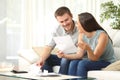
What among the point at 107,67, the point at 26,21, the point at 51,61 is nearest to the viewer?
the point at 107,67

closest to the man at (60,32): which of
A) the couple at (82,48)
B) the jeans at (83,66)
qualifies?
the couple at (82,48)

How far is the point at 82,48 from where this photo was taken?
9.53 ft

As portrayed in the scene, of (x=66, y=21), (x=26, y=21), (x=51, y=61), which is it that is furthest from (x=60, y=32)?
(x=26, y=21)

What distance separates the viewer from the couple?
9.48 feet

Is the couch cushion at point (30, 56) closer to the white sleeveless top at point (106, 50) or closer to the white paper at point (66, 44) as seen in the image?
the white paper at point (66, 44)

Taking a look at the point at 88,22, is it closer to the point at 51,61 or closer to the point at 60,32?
the point at 60,32

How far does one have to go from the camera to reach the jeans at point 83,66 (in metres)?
2.82

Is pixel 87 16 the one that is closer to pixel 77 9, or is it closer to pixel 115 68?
pixel 115 68

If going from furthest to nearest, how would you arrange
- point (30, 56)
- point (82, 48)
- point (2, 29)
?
1. point (2, 29)
2. point (30, 56)
3. point (82, 48)

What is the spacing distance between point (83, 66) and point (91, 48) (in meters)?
0.35

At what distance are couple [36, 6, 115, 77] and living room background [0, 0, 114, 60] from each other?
6.32 feet

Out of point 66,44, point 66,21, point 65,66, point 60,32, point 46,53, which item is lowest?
point 65,66

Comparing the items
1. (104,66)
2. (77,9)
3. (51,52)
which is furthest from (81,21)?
Answer: (77,9)

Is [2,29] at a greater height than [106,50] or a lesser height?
greater
